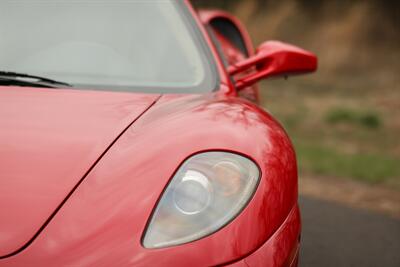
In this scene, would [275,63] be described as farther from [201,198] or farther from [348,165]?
[348,165]

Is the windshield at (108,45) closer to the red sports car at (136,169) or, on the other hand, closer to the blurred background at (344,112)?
the red sports car at (136,169)

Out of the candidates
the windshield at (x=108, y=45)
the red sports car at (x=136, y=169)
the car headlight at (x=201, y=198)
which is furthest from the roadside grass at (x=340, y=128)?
the car headlight at (x=201, y=198)

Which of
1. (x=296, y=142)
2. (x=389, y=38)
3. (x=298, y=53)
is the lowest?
(x=389, y=38)

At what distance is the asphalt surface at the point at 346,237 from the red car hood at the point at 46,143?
1.60 m

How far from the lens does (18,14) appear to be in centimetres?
271

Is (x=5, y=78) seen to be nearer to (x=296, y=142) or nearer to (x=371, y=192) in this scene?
(x=371, y=192)

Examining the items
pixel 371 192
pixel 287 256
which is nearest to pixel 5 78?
pixel 287 256

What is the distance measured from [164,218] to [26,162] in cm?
42

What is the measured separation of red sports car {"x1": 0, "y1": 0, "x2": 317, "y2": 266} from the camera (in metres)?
1.62

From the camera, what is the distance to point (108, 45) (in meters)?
2.64

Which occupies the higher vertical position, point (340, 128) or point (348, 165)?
point (348, 165)

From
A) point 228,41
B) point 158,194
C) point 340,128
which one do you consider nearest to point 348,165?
point 228,41

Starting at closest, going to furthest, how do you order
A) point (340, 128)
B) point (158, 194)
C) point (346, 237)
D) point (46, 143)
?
point (158, 194), point (46, 143), point (346, 237), point (340, 128)

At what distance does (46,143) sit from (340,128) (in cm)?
1202
